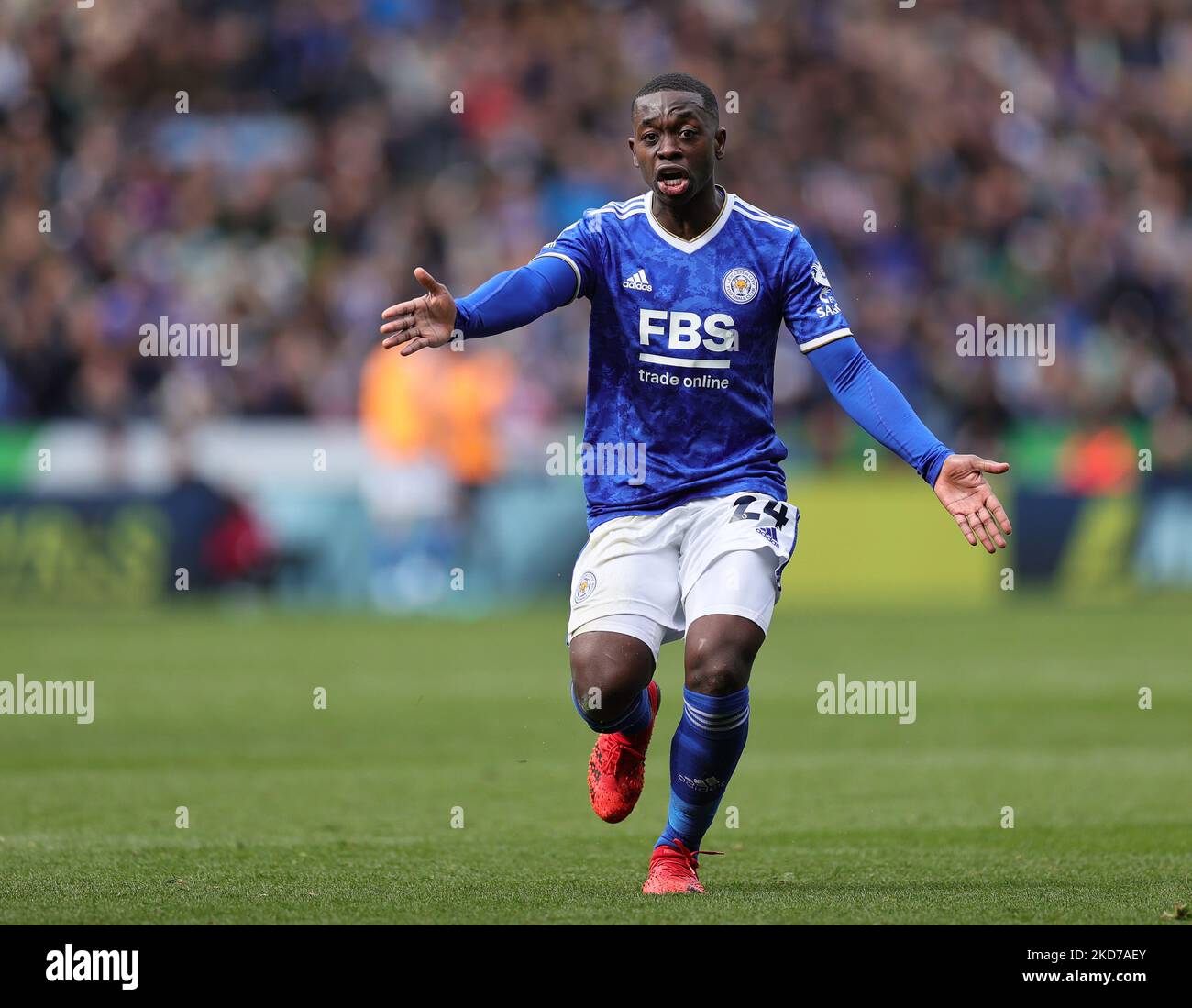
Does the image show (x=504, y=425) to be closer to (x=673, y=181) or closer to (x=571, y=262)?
(x=571, y=262)

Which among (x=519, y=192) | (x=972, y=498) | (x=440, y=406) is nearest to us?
(x=972, y=498)

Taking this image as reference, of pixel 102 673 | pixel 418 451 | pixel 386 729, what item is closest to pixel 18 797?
pixel 386 729

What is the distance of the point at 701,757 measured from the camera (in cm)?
667

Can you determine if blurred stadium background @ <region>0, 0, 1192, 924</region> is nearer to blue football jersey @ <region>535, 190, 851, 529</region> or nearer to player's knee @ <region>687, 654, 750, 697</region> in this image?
player's knee @ <region>687, 654, 750, 697</region>

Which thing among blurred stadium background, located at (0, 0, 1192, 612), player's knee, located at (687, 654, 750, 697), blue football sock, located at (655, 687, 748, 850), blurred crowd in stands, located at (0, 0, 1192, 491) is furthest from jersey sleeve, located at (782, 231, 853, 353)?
blurred crowd in stands, located at (0, 0, 1192, 491)

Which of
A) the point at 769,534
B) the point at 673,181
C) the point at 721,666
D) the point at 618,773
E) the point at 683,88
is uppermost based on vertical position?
the point at 683,88

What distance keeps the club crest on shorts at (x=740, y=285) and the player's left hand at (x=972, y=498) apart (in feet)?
3.02

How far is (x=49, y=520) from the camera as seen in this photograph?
18375mm

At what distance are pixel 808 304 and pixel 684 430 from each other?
61 cm

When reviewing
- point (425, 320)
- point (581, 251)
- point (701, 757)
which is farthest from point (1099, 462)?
point (425, 320)

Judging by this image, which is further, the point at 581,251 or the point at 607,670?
the point at 581,251

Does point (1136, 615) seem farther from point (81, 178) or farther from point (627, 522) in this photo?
point (627, 522)

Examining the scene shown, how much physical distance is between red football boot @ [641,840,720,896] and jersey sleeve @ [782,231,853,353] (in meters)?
1.76

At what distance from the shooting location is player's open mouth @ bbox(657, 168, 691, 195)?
21.9 feet
